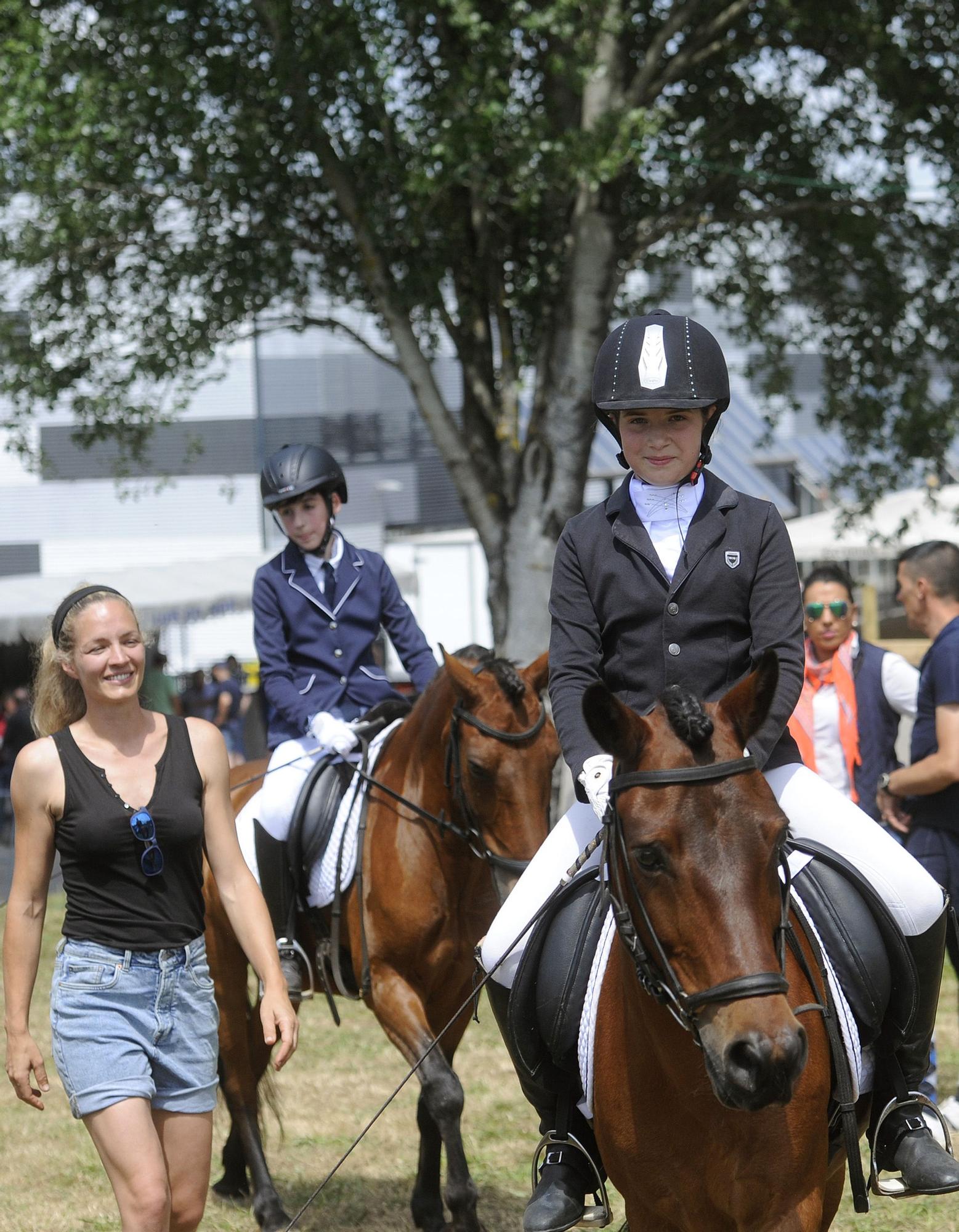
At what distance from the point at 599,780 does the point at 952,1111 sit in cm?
449

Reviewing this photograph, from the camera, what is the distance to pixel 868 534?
16344mm

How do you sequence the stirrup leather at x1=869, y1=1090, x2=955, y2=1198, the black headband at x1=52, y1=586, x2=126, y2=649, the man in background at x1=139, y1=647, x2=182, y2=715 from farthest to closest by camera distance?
the man in background at x1=139, y1=647, x2=182, y2=715 → the black headband at x1=52, y1=586, x2=126, y2=649 → the stirrup leather at x1=869, y1=1090, x2=955, y2=1198

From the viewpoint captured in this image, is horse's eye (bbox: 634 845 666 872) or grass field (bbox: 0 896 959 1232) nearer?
horse's eye (bbox: 634 845 666 872)

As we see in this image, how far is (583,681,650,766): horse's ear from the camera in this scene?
285 centimetres

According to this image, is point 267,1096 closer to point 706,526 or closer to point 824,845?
point 824,845

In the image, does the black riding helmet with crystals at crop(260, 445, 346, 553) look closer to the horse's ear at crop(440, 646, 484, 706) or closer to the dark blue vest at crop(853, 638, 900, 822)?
the horse's ear at crop(440, 646, 484, 706)

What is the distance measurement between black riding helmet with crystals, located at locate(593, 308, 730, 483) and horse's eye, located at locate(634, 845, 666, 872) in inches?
46.2

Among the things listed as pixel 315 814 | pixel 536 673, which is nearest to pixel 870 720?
pixel 536 673

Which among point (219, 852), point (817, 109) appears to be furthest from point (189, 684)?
point (219, 852)

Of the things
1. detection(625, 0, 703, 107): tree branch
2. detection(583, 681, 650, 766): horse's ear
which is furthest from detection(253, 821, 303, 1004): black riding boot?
detection(625, 0, 703, 107): tree branch

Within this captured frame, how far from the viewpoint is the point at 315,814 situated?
6.17m

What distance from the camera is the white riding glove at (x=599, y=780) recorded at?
10.0 ft

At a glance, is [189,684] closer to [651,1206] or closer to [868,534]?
[868,534]

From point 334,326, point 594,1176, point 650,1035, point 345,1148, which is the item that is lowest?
point 345,1148
